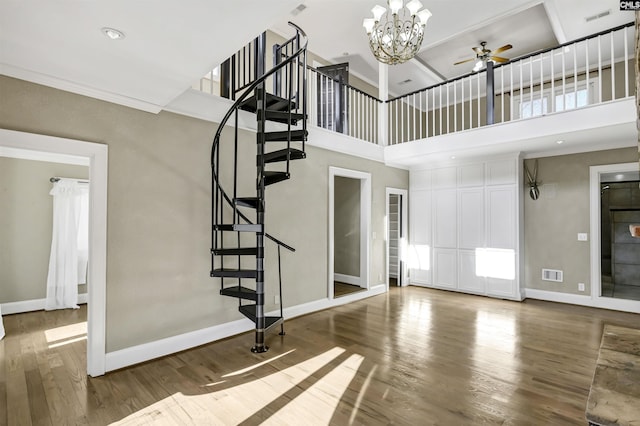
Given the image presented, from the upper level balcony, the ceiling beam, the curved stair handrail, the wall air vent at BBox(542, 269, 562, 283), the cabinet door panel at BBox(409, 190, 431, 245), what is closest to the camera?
the curved stair handrail

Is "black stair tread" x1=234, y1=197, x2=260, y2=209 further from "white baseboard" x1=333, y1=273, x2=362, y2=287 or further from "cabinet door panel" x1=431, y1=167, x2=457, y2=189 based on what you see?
"cabinet door panel" x1=431, y1=167, x2=457, y2=189

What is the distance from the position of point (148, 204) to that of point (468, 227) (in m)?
5.60

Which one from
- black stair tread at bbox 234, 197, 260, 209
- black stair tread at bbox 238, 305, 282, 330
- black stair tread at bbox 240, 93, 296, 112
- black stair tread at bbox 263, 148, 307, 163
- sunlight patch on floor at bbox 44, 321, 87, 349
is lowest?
sunlight patch on floor at bbox 44, 321, 87, 349

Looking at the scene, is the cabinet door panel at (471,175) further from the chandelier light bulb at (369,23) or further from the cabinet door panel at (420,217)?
the chandelier light bulb at (369,23)

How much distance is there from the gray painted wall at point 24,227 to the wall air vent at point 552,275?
333 inches

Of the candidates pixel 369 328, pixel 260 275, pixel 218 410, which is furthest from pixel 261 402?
pixel 369 328

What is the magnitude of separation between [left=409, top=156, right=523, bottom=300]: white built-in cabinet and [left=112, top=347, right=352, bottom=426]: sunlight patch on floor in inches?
162

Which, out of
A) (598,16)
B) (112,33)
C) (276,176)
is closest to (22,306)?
(276,176)

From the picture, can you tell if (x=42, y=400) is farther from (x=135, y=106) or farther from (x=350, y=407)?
(x=135, y=106)

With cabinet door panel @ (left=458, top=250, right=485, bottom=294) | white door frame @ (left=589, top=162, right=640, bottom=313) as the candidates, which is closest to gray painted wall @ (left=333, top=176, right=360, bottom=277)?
cabinet door panel @ (left=458, top=250, right=485, bottom=294)

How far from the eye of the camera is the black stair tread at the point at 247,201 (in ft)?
11.4

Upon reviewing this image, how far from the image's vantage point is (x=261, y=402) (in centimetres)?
257

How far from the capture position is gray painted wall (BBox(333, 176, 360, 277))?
677cm

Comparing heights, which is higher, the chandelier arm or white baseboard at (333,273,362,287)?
the chandelier arm
